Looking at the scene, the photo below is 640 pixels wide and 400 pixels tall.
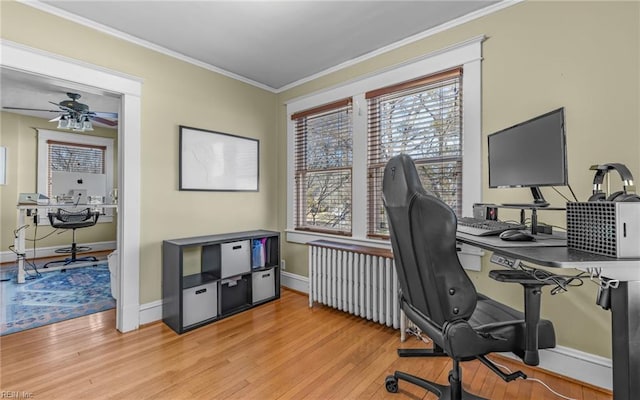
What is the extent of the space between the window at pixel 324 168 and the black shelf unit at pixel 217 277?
0.59m

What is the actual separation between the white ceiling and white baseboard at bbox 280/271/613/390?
2429mm

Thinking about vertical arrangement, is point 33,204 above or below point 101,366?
above

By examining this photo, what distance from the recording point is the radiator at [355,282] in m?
2.45

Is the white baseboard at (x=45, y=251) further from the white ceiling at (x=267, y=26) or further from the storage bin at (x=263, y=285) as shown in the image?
the storage bin at (x=263, y=285)

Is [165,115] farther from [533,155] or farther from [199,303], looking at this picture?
[533,155]

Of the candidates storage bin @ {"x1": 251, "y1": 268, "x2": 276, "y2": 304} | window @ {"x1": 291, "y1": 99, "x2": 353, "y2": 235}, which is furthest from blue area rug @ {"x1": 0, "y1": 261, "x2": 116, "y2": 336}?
window @ {"x1": 291, "y1": 99, "x2": 353, "y2": 235}

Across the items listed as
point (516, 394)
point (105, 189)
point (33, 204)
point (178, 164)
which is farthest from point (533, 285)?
point (105, 189)

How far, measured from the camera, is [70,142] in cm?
545

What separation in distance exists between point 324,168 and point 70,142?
524 centimetres

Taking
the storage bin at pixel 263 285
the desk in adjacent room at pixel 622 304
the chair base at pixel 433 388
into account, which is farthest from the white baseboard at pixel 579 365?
the storage bin at pixel 263 285

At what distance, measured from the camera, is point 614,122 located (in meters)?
1.72

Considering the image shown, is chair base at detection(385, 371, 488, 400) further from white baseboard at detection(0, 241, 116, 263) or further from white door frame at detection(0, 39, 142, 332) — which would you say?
white baseboard at detection(0, 241, 116, 263)

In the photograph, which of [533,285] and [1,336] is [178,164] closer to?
[1,336]

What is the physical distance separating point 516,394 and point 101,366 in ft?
8.69
